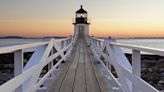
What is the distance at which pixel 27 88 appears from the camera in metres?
4.25

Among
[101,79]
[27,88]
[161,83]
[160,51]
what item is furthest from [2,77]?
[160,51]

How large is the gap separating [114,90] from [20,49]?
306 cm

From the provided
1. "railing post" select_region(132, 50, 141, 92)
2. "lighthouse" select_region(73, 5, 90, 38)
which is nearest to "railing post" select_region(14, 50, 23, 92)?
"railing post" select_region(132, 50, 141, 92)

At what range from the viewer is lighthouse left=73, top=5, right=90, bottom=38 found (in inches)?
1402

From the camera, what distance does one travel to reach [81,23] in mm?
37406

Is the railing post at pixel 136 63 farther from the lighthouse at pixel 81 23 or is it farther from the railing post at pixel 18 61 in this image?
the lighthouse at pixel 81 23

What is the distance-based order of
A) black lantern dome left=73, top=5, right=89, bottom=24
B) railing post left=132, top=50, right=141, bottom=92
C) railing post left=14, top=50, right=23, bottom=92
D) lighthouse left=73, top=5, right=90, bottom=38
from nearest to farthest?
railing post left=14, top=50, right=23, bottom=92, railing post left=132, top=50, right=141, bottom=92, black lantern dome left=73, top=5, right=89, bottom=24, lighthouse left=73, top=5, right=90, bottom=38

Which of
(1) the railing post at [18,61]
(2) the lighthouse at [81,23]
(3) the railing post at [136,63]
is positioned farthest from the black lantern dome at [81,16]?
(1) the railing post at [18,61]

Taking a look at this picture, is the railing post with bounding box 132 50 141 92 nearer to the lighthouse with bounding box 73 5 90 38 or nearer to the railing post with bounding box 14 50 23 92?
the railing post with bounding box 14 50 23 92

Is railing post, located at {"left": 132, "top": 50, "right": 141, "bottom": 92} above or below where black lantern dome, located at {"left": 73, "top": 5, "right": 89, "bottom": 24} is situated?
below

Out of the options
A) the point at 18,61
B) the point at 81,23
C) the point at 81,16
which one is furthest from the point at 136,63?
the point at 81,23

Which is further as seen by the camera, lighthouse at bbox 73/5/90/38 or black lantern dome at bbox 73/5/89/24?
lighthouse at bbox 73/5/90/38

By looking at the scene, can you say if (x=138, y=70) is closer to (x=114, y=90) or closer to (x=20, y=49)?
(x=20, y=49)

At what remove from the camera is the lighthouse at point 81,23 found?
35609 millimetres
